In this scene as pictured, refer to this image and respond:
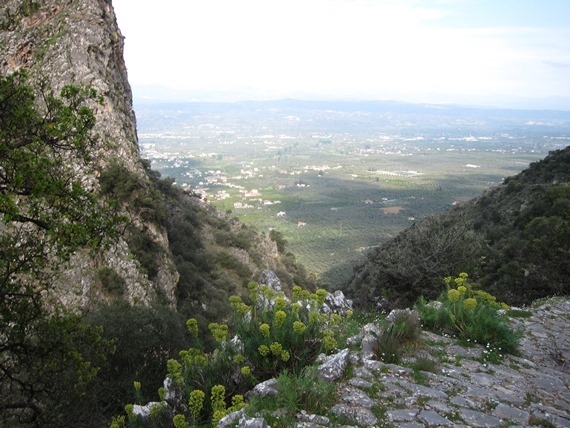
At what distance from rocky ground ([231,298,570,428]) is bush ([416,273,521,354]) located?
20 cm

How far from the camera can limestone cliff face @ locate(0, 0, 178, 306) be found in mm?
17406

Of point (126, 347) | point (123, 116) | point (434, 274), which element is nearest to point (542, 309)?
point (434, 274)

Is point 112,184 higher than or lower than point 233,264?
higher

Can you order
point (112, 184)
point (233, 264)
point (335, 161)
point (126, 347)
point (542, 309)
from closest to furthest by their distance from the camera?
point (542, 309)
point (126, 347)
point (112, 184)
point (233, 264)
point (335, 161)

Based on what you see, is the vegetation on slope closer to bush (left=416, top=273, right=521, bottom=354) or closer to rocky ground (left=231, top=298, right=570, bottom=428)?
rocky ground (left=231, top=298, right=570, bottom=428)

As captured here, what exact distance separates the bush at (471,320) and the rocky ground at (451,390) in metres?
0.20

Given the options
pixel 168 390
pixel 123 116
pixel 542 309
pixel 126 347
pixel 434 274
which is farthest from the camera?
pixel 123 116

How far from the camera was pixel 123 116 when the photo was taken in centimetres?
2331

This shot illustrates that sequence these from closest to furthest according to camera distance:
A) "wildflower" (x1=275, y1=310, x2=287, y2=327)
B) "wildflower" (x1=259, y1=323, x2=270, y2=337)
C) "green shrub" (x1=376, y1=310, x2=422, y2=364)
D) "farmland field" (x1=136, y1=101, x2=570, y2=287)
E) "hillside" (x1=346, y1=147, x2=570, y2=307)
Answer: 1. "wildflower" (x1=259, y1=323, x2=270, y2=337)
2. "wildflower" (x1=275, y1=310, x2=287, y2=327)
3. "green shrub" (x1=376, y1=310, x2=422, y2=364)
4. "hillside" (x1=346, y1=147, x2=570, y2=307)
5. "farmland field" (x1=136, y1=101, x2=570, y2=287)

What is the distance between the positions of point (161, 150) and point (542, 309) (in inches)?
6926

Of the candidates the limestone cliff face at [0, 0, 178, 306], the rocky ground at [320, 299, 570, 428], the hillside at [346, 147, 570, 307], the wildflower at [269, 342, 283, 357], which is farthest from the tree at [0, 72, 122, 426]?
the hillside at [346, 147, 570, 307]

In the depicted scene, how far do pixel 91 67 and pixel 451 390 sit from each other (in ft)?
78.3

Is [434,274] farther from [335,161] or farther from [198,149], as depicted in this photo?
[198,149]

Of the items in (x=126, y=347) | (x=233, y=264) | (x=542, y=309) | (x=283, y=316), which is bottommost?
(x=233, y=264)
